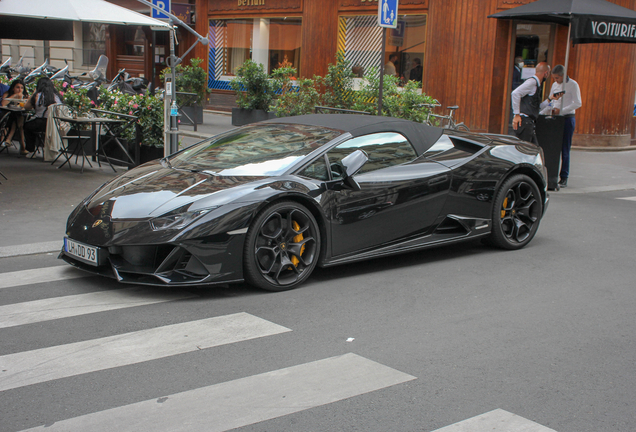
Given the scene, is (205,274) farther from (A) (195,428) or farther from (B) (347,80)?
(B) (347,80)

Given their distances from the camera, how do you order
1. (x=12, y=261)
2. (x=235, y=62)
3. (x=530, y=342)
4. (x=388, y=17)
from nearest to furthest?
(x=530, y=342)
(x=12, y=261)
(x=388, y=17)
(x=235, y=62)

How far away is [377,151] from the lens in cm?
613

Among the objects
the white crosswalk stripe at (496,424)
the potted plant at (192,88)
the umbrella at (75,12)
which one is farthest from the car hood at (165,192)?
the potted plant at (192,88)

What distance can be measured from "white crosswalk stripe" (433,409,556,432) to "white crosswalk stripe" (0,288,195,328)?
8.34 ft

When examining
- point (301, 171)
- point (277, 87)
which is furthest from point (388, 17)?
point (277, 87)

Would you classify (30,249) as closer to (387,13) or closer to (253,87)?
(387,13)

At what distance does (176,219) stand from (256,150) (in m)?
1.31

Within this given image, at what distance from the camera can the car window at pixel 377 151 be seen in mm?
5809

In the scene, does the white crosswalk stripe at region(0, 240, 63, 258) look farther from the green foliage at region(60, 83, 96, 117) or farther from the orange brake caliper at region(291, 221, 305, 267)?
the green foliage at region(60, 83, 96, 117)

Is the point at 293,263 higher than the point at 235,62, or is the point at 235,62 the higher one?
the point at 235,62

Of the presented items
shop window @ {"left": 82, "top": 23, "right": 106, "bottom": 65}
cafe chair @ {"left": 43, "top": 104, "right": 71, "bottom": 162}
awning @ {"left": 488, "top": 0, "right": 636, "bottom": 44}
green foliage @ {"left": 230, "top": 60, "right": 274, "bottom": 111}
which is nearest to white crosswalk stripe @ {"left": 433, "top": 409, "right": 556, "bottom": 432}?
awning @ {"left": 488, "top": 0, "right": 636, "bottom": 44}

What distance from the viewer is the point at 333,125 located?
6.26 meters

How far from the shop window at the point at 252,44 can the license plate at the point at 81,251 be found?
1740 centimetres

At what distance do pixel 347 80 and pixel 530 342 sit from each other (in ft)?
44.0
